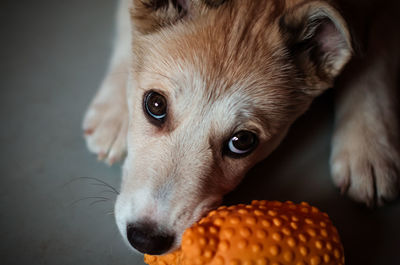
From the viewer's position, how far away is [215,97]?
1.83 meters

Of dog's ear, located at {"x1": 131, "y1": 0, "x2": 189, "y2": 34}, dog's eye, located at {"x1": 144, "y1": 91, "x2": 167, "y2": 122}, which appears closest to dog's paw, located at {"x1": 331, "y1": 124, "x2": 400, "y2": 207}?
dog's eye, located at {"x1": 144, "y1": 91, "x2": 167, "y2": 122}

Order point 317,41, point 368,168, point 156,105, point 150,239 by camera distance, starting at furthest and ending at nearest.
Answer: point 368,168, point 317,41, point 156,105, point 150,239

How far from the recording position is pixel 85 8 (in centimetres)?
326

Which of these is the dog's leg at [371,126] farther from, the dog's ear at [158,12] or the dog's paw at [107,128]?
the dog's paw at [107,128]

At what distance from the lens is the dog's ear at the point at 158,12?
81.0 inches

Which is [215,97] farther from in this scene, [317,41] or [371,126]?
[371,126]

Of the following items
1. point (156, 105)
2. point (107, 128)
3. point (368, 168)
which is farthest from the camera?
point (107, 128)

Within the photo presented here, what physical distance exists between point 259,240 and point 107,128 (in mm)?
1307

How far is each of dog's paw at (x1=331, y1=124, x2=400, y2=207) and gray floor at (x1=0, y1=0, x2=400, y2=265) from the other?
98 millimetres

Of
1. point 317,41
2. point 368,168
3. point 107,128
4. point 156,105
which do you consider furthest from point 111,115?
point 368,168

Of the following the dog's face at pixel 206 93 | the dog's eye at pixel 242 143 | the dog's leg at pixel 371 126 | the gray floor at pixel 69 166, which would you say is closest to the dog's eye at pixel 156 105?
the dog's face at pixel 206 93

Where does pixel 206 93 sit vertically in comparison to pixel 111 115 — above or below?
above

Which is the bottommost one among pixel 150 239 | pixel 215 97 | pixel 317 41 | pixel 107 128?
pixel 150 239

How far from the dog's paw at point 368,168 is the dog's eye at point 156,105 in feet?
3.91
